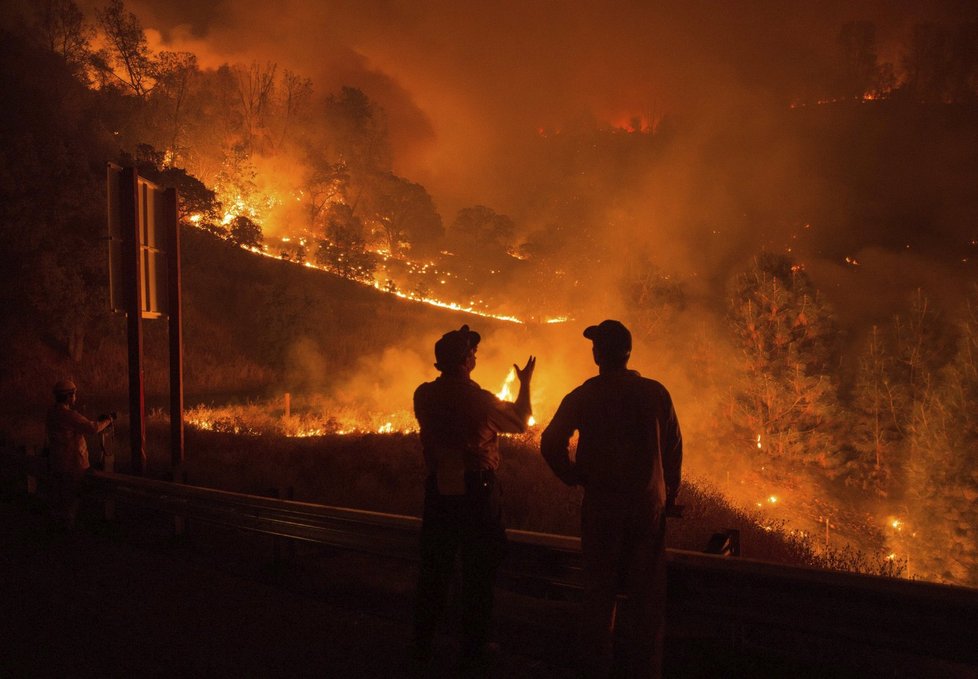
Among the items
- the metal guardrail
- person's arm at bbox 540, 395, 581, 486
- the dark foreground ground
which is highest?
person's arm at bbox 540, 395, 581, 486

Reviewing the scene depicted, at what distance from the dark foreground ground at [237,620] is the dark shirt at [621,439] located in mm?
1243

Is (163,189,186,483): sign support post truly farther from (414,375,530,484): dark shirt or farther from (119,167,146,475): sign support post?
(414,375,530,484): dark shirt

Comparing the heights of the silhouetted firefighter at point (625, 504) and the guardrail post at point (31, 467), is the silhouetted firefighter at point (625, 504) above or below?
above

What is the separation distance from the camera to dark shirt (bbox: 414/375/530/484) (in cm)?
405

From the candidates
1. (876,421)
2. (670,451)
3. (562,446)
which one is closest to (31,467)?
(562,446)

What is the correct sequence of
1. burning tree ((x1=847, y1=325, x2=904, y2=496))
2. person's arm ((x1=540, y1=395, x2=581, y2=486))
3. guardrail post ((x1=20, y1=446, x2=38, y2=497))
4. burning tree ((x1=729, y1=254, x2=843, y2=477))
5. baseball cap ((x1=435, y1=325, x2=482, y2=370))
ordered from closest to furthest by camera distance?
person's arm ((x1=540, y1=395, x2=581, y2=486)) < baseball cap ((x1=435, y1=325, x2=482, y2=370)) < guardrail post ((x1=20, y1=446, x2=38, y2=497)) < burning tree ((x1=729, y1=254, x2=843, y2=477)) < burning tree ((x1=847, y1=325, x2=904, y2=496))

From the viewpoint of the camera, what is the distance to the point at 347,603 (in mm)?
5281

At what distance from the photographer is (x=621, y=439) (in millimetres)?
3578

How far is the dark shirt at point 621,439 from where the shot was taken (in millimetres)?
3545

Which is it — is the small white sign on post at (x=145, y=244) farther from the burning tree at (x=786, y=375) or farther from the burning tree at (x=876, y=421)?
the burning tree at (x=876, y=421)

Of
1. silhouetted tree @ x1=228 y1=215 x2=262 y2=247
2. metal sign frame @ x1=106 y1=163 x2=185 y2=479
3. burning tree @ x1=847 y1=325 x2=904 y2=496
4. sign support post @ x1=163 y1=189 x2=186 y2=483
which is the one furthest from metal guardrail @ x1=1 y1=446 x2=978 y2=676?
silhouetted tree @ x1=228 y1=215 x2=262 y2=247

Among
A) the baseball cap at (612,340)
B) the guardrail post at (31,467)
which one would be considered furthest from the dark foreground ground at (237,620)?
the baseball cap at (612,340)

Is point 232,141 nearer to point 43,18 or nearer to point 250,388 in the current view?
point 43,18

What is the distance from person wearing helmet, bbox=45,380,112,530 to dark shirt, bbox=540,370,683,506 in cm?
635
